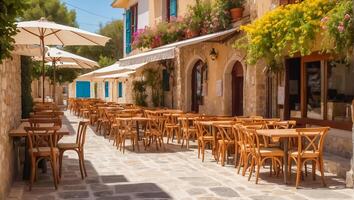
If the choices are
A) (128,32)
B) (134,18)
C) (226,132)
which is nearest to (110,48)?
(128,32)

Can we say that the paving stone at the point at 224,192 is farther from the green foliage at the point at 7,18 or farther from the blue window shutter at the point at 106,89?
the blue window shutter at the point at 106,89

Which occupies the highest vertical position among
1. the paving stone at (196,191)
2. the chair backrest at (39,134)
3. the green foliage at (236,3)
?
the green foliage at (236,3)

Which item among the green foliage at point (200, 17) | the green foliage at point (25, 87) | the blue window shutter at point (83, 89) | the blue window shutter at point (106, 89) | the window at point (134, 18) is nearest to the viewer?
the green foliage at point (25, 87)

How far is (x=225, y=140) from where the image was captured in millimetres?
8742

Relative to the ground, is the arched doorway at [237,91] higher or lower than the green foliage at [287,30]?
lower

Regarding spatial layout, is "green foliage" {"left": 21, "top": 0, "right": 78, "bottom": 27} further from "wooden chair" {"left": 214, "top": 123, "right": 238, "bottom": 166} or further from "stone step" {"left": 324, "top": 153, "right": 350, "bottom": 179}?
"stone step" {"left": 324, "top": 153, "right": 350, "bottom": 179}

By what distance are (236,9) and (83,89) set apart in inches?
1220

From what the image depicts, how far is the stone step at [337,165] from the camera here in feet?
24.6

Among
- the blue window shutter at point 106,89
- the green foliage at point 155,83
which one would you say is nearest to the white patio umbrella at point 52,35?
the green foliage at point 155,83

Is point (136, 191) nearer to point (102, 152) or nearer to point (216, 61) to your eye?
point (102, 152)

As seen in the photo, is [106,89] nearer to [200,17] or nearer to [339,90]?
[200,17]

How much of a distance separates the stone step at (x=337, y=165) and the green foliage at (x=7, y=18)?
18.5ft

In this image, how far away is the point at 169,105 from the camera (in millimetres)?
18219

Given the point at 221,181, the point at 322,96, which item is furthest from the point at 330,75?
the point at 221,181
